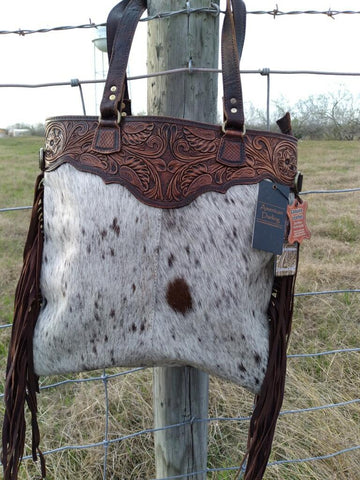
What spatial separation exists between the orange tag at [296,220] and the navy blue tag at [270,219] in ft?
0.11

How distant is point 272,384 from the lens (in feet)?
3.17

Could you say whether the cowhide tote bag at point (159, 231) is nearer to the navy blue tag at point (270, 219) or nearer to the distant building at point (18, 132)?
the navy blue tag at point (270, 219)

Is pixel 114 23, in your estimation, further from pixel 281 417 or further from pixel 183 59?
pixel 281 417

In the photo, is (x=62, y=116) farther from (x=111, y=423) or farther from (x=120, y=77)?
(x=111, y=423)

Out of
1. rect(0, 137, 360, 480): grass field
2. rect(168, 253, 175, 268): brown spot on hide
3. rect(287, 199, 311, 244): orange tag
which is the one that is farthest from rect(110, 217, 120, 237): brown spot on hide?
rect(0, 137, 360, 480): grass field

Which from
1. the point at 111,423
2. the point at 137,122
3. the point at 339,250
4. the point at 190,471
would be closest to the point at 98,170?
the point at 137,122

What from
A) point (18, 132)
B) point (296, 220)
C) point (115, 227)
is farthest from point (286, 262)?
point (18, 132)

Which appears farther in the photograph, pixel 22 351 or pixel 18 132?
pixel 18 132

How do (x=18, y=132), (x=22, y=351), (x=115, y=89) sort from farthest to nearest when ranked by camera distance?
1. (x=18, y=132)
2. (x=22, y=351)
3. (x=115, y=89)

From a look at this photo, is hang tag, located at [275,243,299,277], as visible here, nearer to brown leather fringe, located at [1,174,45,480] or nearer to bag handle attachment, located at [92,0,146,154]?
bag handle attachment, located at [92,0,146,154]

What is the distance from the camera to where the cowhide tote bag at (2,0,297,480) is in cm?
88

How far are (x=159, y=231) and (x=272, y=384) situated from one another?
410 millimetres

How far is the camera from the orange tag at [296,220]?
0.94 meters

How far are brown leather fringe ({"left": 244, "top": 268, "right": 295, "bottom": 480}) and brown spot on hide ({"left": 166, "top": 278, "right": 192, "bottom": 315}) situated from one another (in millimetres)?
207
